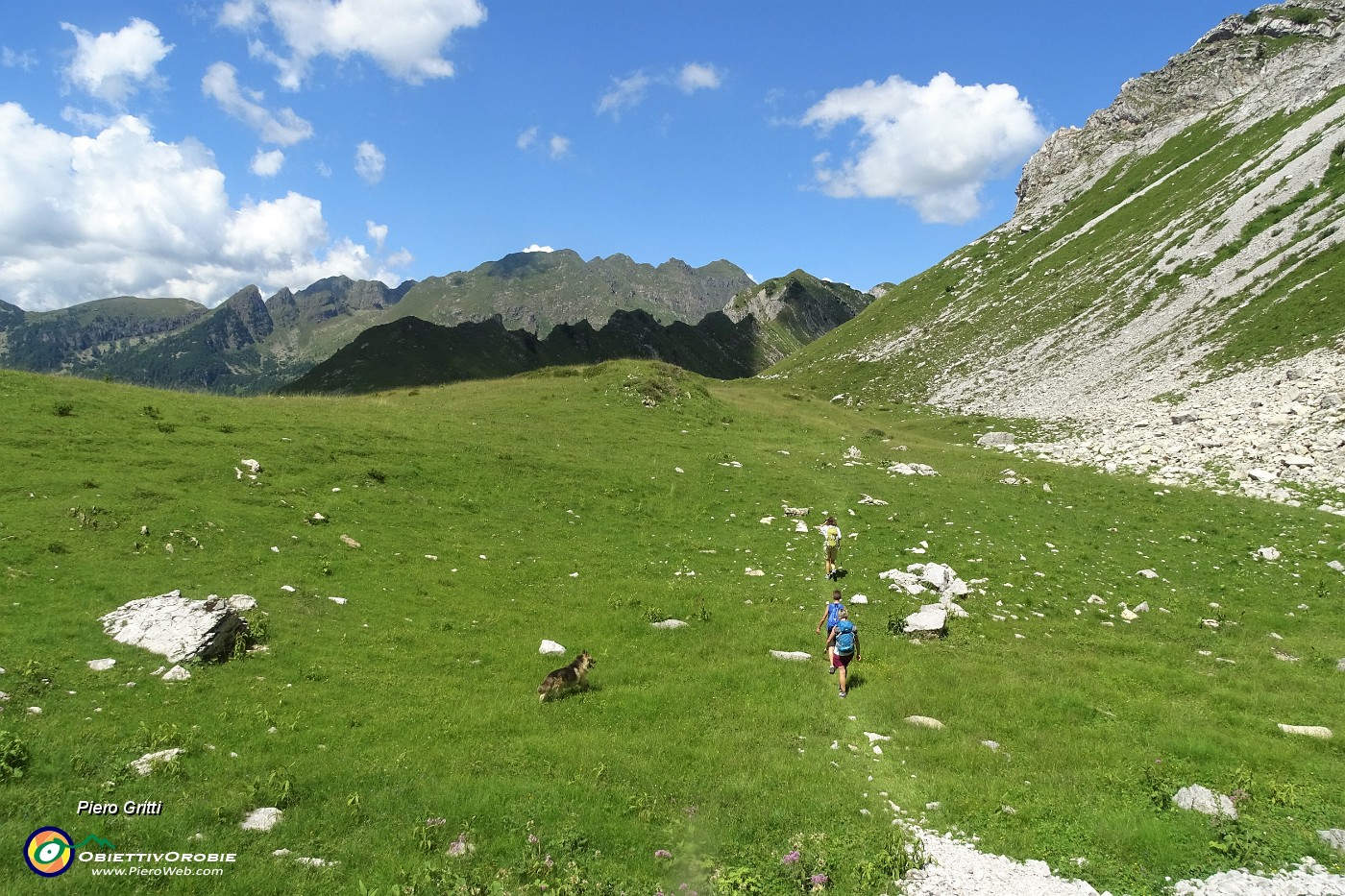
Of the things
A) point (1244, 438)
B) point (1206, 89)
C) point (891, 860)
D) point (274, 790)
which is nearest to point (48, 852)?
point (274, 790)

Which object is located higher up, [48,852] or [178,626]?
[178,626]

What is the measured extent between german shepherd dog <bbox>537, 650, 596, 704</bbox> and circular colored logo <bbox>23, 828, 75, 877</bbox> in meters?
8.15

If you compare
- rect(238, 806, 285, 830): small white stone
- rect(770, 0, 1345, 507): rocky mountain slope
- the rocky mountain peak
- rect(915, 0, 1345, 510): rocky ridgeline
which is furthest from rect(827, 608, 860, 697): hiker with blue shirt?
the rocky mountain peak

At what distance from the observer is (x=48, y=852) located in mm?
8930

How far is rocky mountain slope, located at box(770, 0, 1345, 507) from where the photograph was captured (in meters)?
43.8

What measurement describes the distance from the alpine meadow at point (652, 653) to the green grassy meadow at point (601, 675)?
0.32ft

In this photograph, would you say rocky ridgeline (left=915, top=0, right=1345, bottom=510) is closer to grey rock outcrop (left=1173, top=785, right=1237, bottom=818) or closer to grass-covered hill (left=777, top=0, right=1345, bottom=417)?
grass-covered hill (left=777, top=0, right=1345, bottom=417)

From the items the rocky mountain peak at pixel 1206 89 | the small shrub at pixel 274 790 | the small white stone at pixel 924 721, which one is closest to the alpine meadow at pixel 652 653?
the small shrub at pixel 274 790

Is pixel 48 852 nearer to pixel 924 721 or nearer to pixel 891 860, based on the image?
pixel 891 860

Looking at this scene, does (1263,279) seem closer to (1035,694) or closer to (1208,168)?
(1208,168)

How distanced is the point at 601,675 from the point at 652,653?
1942 millimetres

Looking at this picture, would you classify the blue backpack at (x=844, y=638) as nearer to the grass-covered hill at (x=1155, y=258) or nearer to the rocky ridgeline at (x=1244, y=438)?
the rocky ridgeline at (x=1244, y=438)

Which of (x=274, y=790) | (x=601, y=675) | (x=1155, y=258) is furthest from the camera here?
(x=1155, y=258)

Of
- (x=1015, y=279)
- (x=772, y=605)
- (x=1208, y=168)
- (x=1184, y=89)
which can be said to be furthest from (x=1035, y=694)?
(x=1184, y=89)
